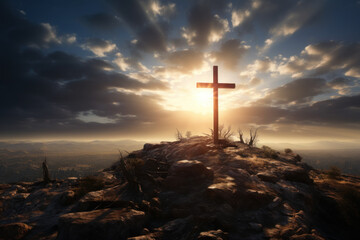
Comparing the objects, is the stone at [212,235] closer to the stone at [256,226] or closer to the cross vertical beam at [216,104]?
the stone at [256,226]

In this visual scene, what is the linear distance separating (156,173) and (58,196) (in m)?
6.67

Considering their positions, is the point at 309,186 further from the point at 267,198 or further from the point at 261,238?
the point at 261,238

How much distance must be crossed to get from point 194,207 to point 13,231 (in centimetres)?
774

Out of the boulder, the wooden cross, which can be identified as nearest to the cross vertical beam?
the wooden cross

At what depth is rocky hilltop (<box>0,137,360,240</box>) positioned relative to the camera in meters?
6.58

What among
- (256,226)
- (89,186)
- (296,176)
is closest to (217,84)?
(296,176)

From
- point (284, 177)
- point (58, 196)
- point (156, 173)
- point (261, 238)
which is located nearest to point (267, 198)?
point (261, 238)

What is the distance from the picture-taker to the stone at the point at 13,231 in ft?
23.1

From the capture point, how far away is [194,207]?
8.10 meters

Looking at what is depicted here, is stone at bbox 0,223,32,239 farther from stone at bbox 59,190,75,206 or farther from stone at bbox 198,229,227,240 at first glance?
stone at bbox 198,229,227,240

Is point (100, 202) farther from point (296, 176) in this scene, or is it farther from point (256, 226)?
point (296, 176)

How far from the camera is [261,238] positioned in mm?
6371

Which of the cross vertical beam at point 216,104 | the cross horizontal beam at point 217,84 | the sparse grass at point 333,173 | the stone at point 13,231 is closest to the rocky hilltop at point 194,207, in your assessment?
the stone at point 13,231

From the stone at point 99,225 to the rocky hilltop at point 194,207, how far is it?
3 centimetres
